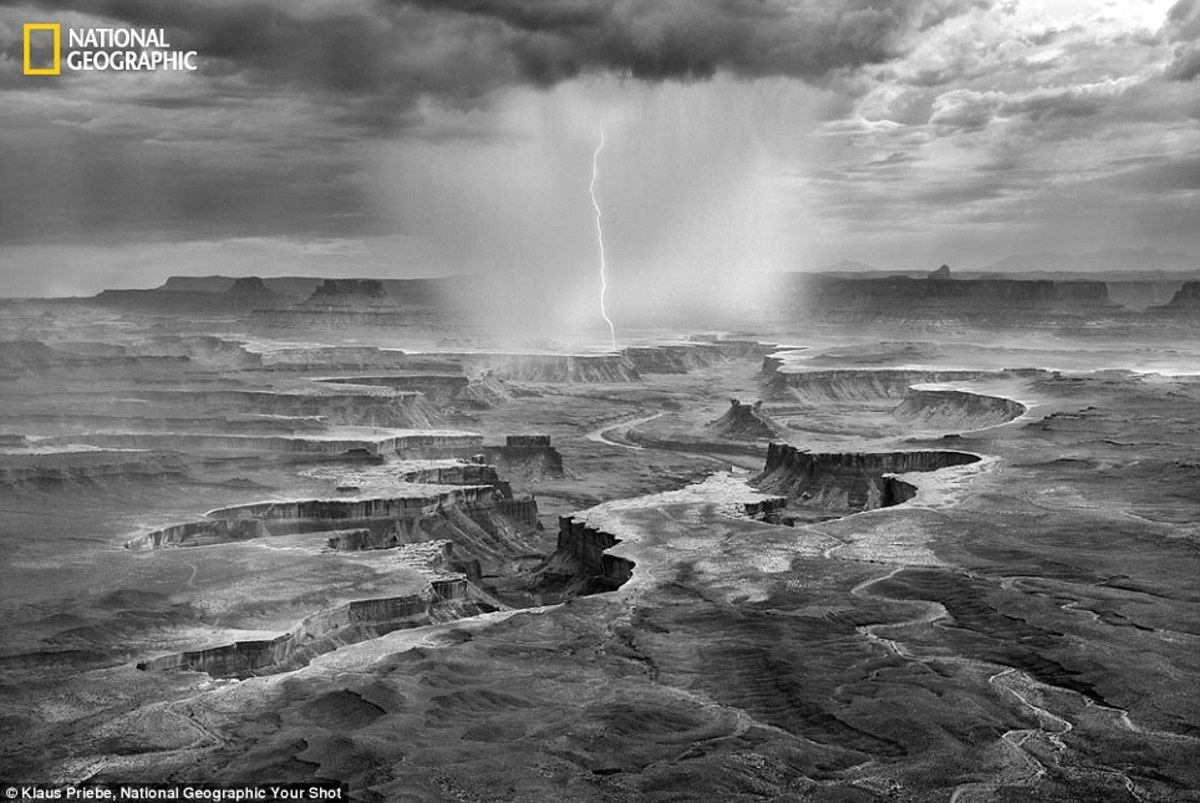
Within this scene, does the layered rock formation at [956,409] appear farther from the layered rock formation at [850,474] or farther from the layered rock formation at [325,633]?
the layered rock formation at [325,633]

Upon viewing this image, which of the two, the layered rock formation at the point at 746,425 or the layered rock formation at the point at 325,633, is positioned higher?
the layered rock formation at the point at 325,633

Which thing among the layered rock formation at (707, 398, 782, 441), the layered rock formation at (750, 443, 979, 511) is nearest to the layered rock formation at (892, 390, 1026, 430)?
the layered rock formation at (707, 398, 782, 441)

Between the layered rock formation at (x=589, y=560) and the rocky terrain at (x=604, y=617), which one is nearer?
the rocky terrain at (x=604, y=617)

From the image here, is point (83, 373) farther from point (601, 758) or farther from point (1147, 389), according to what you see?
point (601, 758)

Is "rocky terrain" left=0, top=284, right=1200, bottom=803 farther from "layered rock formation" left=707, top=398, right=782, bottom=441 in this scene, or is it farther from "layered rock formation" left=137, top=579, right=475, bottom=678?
"layered rock formation" left=707, top=398, right=782, bottom=441

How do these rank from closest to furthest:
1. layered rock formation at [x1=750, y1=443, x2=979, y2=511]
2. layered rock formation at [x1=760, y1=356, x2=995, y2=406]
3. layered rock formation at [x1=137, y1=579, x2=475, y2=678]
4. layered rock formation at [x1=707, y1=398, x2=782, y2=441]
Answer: layered rock formation at [x1=137, y1=579, x2=475, y2=678] < layered rock formation at [x1=750, y1=443, x2=979, y2=511] < layered rock formation at [x1=707, y1=398, x2=782, y2=441] < layered rock formation at [x1=760, y1=356, x2=995, y2=406]

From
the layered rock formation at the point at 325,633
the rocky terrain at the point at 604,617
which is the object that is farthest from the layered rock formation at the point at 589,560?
the layered rock formation at the point at 325,633

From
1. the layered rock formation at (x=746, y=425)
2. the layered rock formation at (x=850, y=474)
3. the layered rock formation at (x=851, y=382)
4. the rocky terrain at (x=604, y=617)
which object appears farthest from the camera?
the layered rock formation at (x=851, y=382)

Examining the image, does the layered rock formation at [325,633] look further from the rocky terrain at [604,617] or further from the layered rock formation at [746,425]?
the layered rock formation at [746,425]

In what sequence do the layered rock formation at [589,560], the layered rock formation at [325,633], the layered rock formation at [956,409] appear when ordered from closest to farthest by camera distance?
the layered rock formation at [325,633] < the layered rock formation at [589,560] < the layered rock formation at [956,409]
